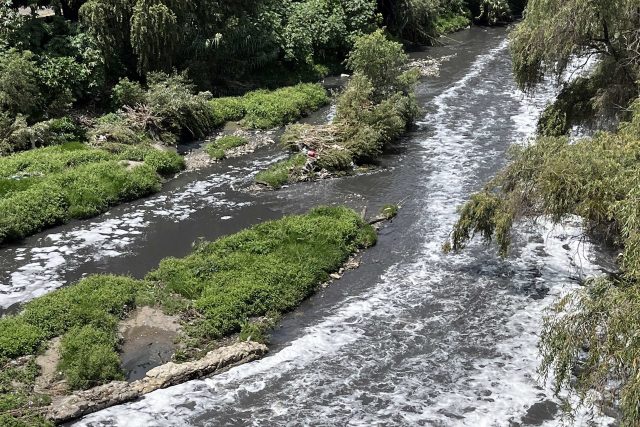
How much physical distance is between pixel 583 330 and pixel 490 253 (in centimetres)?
1046

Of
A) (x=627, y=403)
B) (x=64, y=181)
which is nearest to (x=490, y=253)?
(x=627, y=403)

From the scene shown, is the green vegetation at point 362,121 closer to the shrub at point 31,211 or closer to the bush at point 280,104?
the bush at point 280,104

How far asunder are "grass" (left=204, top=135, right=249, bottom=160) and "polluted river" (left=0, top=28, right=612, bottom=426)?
0.85 m

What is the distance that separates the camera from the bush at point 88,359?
1488 cm

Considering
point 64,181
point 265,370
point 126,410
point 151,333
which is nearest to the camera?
point 126,410

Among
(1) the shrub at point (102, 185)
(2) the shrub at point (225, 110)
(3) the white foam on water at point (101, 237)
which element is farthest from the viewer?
(2) the shrub at point (225, 110)

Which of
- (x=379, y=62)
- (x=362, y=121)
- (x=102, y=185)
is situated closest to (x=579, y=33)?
(x=362, y=121)

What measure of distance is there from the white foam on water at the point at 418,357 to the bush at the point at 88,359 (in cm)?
104

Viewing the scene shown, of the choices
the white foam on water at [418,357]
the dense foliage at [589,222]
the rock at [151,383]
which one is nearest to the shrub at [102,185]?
the rock at [151,383]

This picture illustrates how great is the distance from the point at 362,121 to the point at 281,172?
4.83m

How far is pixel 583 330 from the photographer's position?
34.7 ft

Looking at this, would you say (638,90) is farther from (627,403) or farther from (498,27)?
(498,27)

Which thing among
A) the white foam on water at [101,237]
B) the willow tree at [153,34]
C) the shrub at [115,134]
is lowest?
the white foam on water at [101,237]

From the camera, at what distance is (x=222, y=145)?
3088 cm
